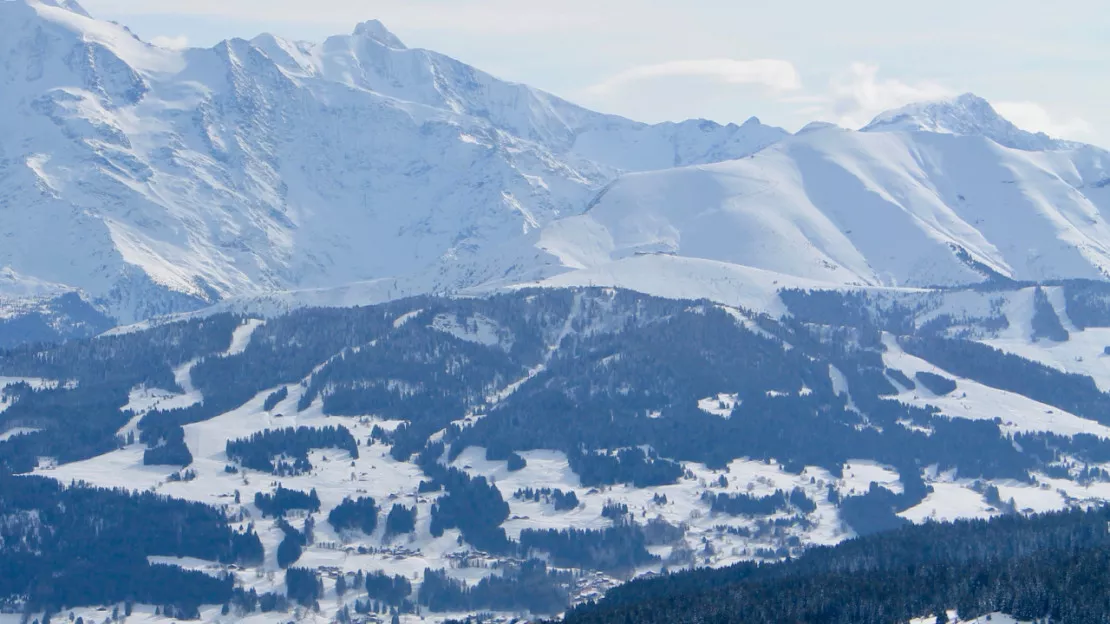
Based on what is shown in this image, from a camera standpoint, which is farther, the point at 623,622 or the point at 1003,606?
the point at 623,622

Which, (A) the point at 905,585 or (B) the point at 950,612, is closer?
(B) the point at 950,612

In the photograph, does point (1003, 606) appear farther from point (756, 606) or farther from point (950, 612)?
point (756, 606)

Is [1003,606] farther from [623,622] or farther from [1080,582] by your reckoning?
[623,622]

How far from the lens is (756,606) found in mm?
198125

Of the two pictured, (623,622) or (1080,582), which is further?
(623,622)

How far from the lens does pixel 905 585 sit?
199875 millimetres

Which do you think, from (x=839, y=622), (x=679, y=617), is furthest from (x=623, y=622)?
(x=839, y=622)

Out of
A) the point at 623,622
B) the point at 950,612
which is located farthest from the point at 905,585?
the point at 623,622

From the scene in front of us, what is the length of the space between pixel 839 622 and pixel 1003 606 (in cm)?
1496

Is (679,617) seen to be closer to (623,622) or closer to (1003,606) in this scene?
(623,622)

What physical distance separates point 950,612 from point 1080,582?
11.4m

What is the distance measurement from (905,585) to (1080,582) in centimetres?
1837

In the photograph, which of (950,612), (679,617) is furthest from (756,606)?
(950,612)

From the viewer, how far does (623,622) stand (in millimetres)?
199375
